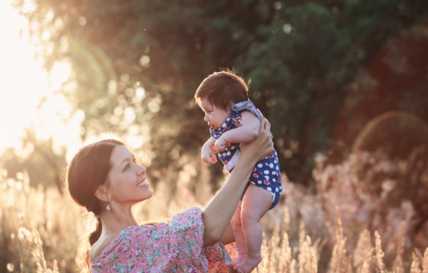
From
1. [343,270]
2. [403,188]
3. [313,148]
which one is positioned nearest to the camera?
[343,270]

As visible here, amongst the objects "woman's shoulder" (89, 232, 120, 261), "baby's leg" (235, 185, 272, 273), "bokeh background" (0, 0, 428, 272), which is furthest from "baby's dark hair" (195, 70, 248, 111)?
"bokeh background" (0, 0, 428, 272)

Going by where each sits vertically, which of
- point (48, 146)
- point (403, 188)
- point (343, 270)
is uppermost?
point (343, 270)

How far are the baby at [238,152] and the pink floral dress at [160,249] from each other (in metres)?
0.24

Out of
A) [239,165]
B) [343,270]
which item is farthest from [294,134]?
[239,165]

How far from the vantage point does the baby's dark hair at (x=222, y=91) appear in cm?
261

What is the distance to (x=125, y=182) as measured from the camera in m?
2.50

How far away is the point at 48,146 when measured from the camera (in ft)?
38.1

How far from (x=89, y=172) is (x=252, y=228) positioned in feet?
2.73

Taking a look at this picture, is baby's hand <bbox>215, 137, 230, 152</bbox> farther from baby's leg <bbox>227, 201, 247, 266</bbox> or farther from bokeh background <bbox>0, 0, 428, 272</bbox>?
bokeh background <bbox>0, 0, 428, 272</bbox>

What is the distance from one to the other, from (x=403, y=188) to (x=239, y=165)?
369 inches

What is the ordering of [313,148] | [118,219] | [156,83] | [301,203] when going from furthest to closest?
[156,83] < [313,148] < [301,203] < [118,219]

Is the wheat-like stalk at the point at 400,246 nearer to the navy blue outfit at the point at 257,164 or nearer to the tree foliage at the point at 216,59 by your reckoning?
the navy blue outfit at the point at 257,164

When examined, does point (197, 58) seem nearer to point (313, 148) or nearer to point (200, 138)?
point (200, 138)

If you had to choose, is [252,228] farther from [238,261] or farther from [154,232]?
[154,232]
